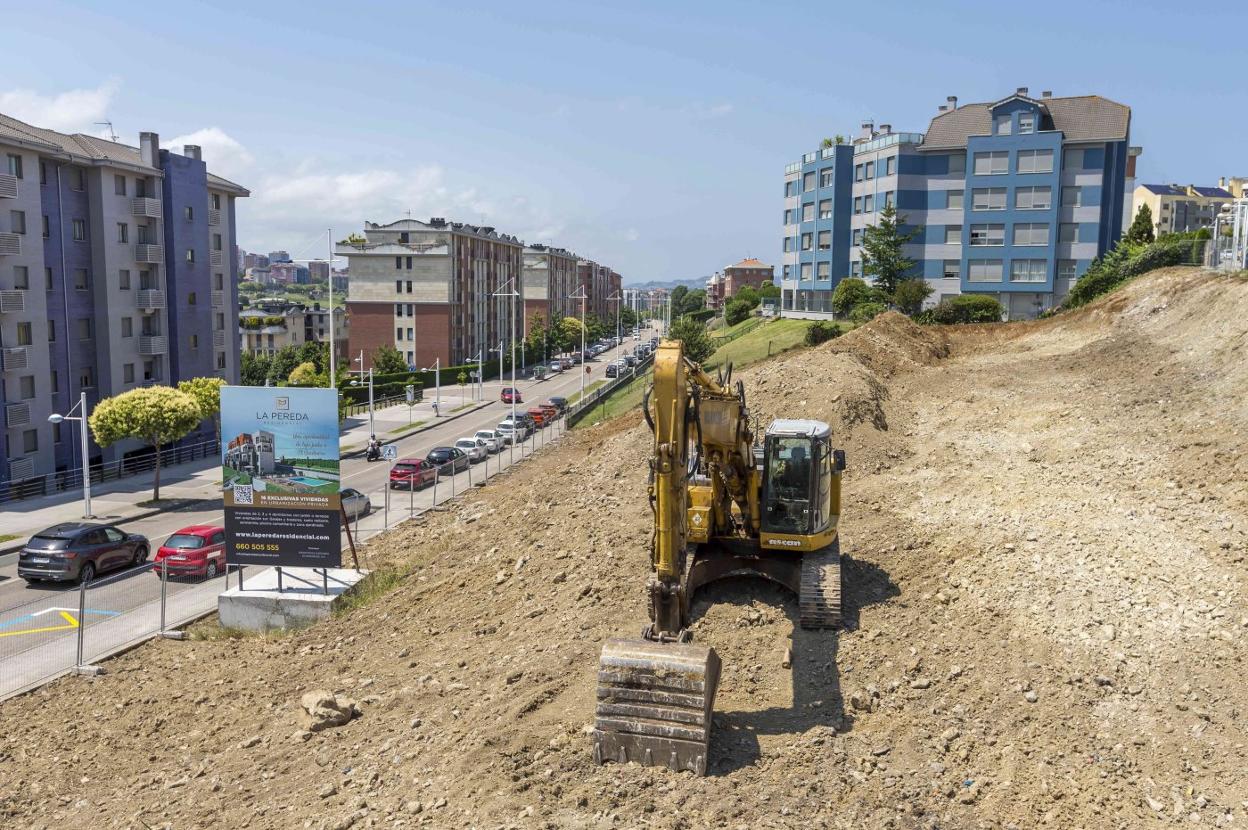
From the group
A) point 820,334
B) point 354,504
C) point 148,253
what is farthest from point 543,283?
point 354,504

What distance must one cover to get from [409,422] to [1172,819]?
180 ft

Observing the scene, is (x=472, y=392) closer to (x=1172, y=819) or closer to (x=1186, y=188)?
(x=1172, y=819)

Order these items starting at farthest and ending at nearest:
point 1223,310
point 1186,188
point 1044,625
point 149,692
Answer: point 1186,188 → point 1223,310 → point 149,692 → point 1044,625

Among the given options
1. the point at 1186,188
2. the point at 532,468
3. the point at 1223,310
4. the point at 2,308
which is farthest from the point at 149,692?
the point at 1186,188

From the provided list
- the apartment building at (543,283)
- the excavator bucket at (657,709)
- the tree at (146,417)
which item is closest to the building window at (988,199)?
the tree at (146,417)

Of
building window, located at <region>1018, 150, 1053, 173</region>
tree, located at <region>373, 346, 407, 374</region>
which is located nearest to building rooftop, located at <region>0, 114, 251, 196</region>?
tree, located at <region>373, 346, 407, 374</region>

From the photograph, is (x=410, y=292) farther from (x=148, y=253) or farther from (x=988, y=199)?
(x=988, y=199)

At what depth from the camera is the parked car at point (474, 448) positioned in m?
45.3

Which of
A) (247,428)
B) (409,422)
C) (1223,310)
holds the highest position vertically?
(1223,310)

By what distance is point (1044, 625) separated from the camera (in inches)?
589

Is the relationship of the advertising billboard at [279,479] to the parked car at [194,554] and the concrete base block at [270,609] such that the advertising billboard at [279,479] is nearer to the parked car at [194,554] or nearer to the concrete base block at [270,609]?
the concrete base block at [270,609]

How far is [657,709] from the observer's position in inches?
448

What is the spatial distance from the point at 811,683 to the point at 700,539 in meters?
3.11

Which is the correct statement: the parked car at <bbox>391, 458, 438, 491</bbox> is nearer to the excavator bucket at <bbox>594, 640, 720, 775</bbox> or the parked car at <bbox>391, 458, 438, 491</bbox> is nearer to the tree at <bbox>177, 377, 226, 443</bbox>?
the tree at <bbox>177, 377, 226, 443</bbox>
